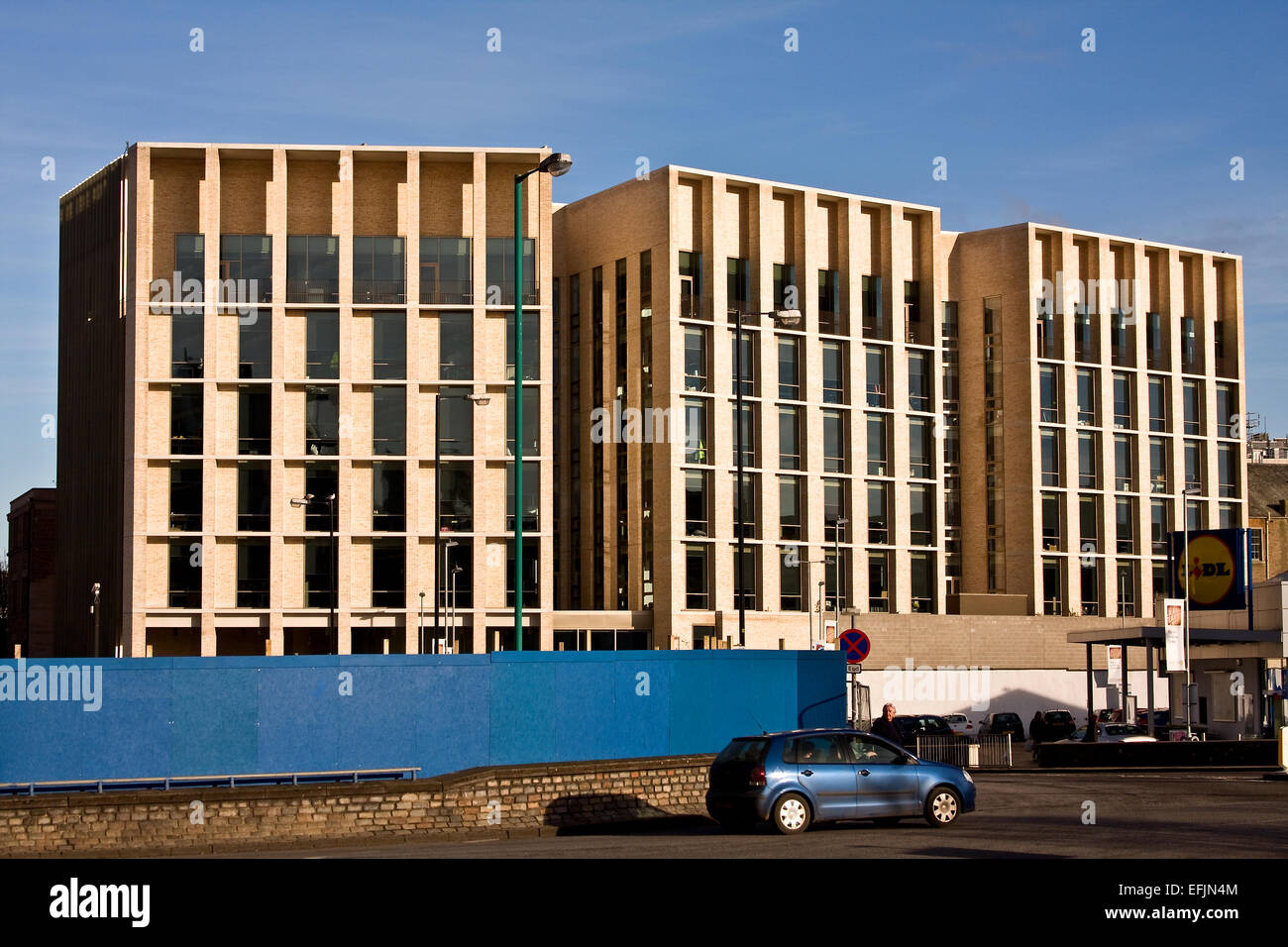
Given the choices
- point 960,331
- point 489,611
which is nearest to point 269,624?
point 489,611

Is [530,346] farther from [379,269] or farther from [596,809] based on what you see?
[596,809]

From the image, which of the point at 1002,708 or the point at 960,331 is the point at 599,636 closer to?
the point at 1002,708

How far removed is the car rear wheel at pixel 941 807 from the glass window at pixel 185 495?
47.7 m

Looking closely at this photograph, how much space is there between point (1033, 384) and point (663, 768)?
5886 cm

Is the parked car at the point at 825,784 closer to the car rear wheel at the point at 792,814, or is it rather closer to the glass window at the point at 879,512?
the car rear wheel at the point at 792,814

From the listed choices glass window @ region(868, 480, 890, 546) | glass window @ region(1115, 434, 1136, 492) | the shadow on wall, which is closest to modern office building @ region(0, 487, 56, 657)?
glass window @ region(868, 480, 890, 546)

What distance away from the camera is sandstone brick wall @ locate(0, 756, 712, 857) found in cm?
2052

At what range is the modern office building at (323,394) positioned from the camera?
64.1 metres

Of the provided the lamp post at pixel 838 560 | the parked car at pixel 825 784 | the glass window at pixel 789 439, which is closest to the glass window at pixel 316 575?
the glass window at pixel 789 439

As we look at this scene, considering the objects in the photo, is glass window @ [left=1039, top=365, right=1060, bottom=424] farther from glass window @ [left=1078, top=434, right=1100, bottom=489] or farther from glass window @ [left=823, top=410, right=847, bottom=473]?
glass window @ [left=823, top=410, right=847, bottom=473]

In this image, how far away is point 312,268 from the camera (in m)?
65.6

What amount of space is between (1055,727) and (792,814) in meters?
41.9

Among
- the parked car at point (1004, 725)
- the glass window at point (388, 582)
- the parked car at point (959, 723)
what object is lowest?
the parked car at point (1004, 725)

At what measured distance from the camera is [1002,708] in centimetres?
7050
